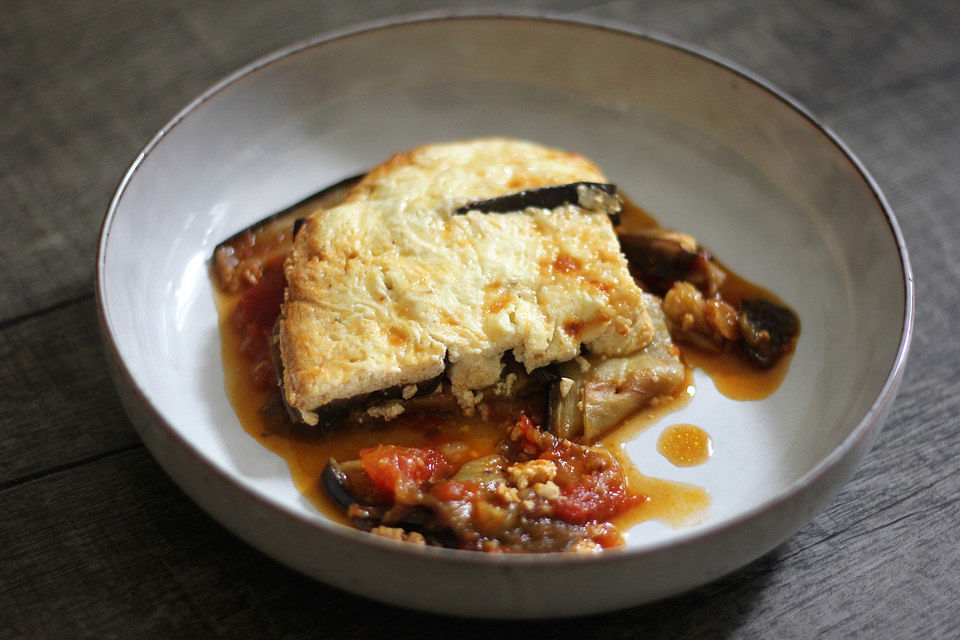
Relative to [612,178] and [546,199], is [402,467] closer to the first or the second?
[546,199]

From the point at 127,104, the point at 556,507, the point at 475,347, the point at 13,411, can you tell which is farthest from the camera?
the point at 127,104

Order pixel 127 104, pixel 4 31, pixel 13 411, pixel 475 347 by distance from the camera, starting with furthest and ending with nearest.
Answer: pixel 4 31, pixel 127 104, pixel 13 411, pixel 475 347

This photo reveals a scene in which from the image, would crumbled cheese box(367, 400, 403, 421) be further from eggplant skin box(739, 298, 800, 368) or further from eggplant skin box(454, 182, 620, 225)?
eggplant skin box(739, 298, 800, 368)

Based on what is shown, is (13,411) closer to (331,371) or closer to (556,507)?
(331,371)

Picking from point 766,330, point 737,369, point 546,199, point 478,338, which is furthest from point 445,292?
point 766,330

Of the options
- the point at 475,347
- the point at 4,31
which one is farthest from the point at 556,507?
the point at 4,31

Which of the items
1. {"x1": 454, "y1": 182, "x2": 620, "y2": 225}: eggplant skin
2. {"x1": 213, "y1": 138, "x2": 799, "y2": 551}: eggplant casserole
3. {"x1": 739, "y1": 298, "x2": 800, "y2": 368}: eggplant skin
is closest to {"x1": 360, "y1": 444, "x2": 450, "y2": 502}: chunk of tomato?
{"x1": 213, "y1": 138, "x2": 799, "y2": 551}: eggplant casserole
